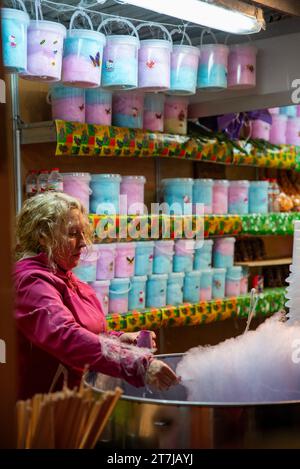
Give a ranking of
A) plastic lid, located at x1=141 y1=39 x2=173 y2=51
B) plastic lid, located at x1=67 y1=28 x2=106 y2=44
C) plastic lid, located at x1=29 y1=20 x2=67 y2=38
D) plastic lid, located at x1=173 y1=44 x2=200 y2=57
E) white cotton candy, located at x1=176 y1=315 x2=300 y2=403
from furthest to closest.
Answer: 1. plastic lid, located at x1=173 y1=44 x2=200 y2=57
2. plastic lid, located at x1=141 y1=39 x2=173 y2=51
3. plastic lid, located at x1=67 y1=28 x2=106 y2=44
4. plastic lid, located at x1=29 y1=20 x2=67 y2=38
5. white cotton candy, located at x1=176 y1=315 x2=300 y2=403

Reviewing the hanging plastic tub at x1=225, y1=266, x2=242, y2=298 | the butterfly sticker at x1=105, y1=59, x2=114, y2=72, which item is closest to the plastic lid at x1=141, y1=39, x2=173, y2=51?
the butterfly sticker at x1=105, y1=59, x2=114, y2=72

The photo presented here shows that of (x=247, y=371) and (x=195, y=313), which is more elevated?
(x=247, y=371)

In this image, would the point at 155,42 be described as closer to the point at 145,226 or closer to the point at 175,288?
the point at 145,226

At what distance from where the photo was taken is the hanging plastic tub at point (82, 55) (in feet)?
9.46

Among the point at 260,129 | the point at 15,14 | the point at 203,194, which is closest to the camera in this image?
the point at 15,14

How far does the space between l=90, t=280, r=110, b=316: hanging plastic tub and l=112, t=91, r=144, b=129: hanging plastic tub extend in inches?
31.4

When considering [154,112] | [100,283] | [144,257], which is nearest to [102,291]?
[100,283]

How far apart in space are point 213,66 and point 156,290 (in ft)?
3.79

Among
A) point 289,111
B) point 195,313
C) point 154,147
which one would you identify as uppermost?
point 289,111

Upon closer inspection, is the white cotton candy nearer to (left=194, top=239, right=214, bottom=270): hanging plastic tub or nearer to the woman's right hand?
the woman's right hand

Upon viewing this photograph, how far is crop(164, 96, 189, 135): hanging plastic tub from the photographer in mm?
3740

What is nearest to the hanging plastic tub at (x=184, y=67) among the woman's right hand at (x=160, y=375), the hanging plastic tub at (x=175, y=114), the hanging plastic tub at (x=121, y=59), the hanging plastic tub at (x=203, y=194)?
the hanging plastic tub at (x=121, y=59)

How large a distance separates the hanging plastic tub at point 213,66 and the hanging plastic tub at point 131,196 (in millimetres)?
561

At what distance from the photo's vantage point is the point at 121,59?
2959 millimetres
